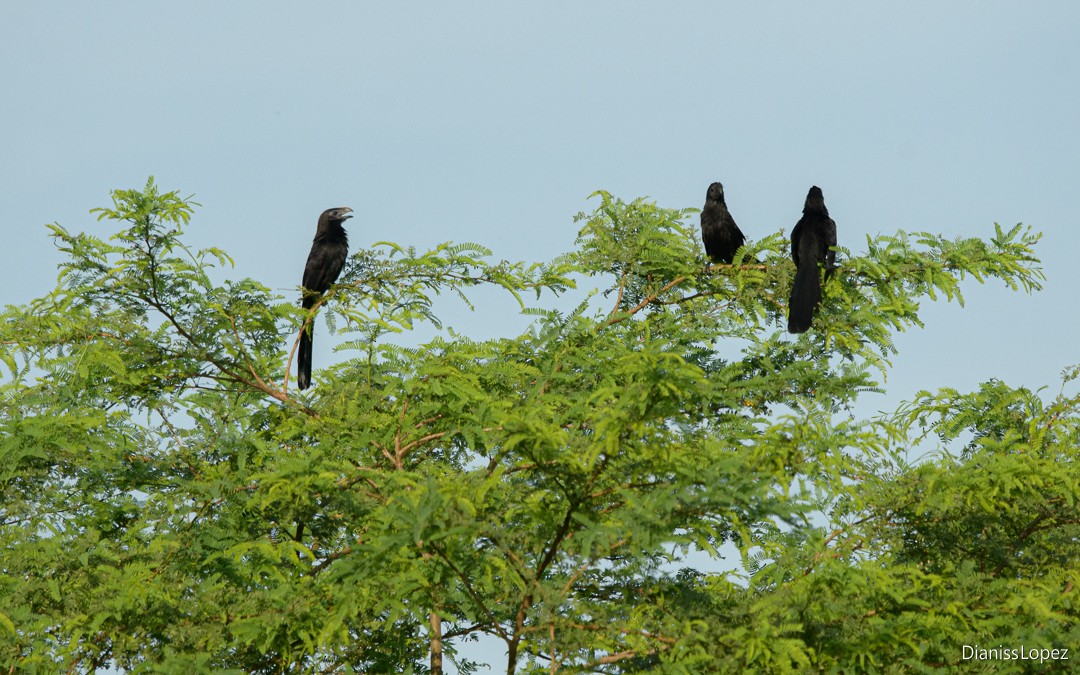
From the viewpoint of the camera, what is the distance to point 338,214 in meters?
14.0

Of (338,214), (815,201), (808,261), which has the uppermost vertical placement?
(338,214)

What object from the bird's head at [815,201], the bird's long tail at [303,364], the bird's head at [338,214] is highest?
the bird's head at [338,214]

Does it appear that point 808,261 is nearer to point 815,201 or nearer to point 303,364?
point 815,201

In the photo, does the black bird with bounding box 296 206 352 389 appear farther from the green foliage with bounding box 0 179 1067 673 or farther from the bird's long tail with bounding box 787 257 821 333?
the bird's long tail with bounding box 787 257 821 333

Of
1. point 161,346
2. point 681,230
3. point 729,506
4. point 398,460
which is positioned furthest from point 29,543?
point 681,230

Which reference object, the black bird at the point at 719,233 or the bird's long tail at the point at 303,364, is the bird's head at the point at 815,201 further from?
the bird's long tail at the point at 303,364

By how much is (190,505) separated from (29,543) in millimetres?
1331

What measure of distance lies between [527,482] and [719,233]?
6.28m

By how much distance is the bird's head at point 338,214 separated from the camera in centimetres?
1402

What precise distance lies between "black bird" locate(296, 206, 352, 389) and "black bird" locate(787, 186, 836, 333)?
17.7ft

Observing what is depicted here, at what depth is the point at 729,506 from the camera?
256 inches

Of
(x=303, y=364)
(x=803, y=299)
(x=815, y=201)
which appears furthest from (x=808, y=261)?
(x=303, y=364)

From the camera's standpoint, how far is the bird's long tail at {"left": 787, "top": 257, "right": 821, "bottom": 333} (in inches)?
401

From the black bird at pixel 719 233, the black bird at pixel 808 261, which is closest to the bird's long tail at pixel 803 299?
the black bird at pixel 808 261
